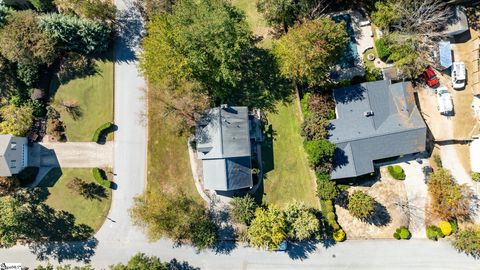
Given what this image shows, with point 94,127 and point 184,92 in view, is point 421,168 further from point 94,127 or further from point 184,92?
point 94,127

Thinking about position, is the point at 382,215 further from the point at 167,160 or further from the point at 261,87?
the point at 167,160

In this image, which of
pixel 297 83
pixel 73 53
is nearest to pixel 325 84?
pixel 297 83

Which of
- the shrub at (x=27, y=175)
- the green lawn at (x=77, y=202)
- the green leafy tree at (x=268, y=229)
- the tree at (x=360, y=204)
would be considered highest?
the shrub at (x=27, y=175)

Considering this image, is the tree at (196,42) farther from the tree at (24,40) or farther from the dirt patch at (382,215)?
the dirt patch at (382,215)

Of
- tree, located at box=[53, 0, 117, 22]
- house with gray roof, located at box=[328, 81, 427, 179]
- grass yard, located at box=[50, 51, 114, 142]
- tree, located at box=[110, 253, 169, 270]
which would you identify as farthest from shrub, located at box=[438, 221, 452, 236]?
tree, located at box=[53, 0, 117, 22]

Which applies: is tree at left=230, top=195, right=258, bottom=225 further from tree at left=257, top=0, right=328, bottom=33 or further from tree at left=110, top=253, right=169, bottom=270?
tree at left=257, top=0, right=328, bottom=33

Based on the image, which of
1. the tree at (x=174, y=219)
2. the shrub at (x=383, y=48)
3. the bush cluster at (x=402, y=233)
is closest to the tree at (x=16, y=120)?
the tree at (x=174, y=219)
